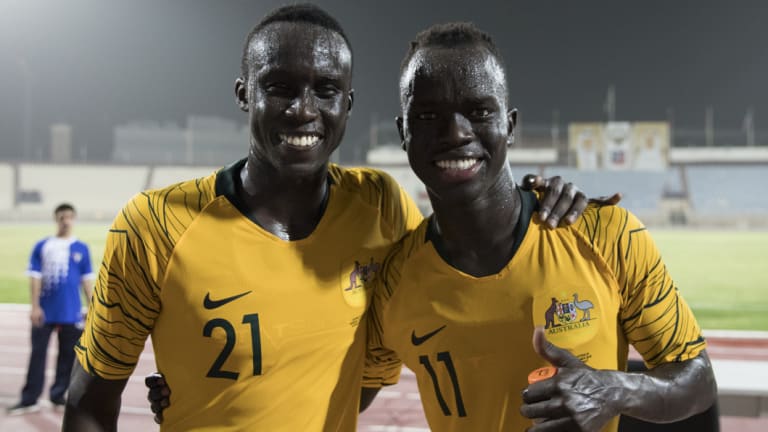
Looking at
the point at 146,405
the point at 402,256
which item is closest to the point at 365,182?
the point at 402,256

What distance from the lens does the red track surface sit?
5234mm

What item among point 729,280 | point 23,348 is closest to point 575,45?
point 729,280

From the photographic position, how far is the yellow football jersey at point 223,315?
1682mm

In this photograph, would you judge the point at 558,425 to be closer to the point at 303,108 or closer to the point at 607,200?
the point at 607,200

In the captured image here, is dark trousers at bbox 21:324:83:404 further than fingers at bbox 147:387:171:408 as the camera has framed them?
Yes

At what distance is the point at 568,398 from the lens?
120 centimetres

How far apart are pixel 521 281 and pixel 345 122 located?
62 cm

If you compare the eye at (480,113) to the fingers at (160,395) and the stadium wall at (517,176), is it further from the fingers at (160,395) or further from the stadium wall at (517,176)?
the stadium wall at (517,176)

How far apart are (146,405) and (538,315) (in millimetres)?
5048

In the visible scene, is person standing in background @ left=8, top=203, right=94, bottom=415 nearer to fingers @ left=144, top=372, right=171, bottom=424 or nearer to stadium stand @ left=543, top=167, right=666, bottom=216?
fingers @ left=144, top=372, right=171, bottom=424

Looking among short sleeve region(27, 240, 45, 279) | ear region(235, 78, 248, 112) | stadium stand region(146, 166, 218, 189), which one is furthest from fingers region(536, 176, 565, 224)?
stadium stand region(146, 166, 218, 189)

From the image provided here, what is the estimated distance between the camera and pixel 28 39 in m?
37.6

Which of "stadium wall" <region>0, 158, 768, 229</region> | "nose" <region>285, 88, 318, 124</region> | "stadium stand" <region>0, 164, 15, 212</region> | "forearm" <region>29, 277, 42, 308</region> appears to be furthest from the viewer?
"stadium wall" <region>0, 158, 768, 229</region>

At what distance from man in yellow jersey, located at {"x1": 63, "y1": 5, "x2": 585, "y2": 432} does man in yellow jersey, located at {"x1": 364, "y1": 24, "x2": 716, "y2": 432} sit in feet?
0.71
